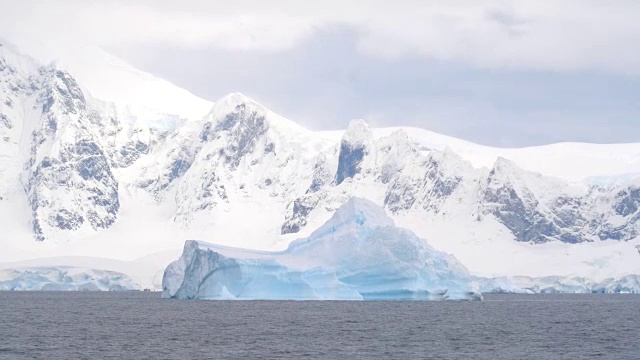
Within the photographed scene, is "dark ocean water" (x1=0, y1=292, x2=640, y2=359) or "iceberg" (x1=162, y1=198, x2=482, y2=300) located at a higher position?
"iceberg" (x1=162, y1=198, x2=482, y2=300)

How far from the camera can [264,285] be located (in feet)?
506

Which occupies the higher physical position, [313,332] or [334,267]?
[334,267]

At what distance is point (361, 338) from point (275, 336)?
6.90 meters

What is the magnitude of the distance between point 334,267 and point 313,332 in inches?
1700

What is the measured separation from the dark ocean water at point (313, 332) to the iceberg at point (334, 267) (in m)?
2.19

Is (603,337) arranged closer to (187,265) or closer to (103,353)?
(103,353)

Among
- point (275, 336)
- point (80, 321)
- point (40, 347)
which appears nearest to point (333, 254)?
point (80, 321)

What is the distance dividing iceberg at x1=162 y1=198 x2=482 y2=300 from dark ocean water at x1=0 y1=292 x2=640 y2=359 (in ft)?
7.20

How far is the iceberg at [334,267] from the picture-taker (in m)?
152

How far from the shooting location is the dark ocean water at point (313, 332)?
92.3 metres

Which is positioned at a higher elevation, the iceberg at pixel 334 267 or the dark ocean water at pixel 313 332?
the iceberg at pixel 334 267

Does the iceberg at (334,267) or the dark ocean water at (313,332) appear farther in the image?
the iceberg at (334,267)

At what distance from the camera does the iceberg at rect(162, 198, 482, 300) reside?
15188 cm

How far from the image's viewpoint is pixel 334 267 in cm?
15425
